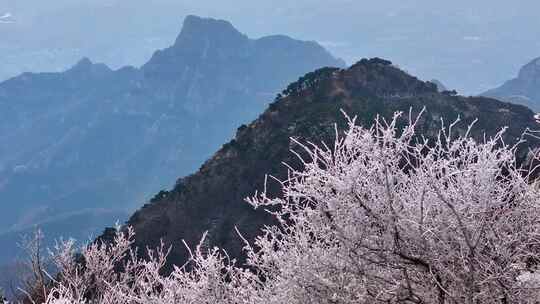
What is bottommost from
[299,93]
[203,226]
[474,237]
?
[203,226]

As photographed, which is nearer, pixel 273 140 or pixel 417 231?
Answer: pixel 417 231

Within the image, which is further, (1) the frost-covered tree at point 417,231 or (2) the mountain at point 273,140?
(2) the mountain at point 273,140

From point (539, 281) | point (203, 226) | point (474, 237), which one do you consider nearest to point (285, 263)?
point (474, 237)

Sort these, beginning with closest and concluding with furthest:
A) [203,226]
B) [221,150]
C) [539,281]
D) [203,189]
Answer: [539,281], [203,226], [203,189], [221,150]

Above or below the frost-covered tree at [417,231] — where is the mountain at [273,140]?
below

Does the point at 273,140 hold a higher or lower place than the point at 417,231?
lower

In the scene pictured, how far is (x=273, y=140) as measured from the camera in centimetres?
10856

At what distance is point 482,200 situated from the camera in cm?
808

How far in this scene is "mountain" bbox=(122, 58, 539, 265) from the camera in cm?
9662

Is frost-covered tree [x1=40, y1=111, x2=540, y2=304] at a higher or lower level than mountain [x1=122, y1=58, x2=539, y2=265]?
higher

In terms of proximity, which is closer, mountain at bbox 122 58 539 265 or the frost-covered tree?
the frost-covered tree

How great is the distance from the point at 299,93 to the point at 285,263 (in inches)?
4473

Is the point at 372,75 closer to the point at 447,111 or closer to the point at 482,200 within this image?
the point at 447,111

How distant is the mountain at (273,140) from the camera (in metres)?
96.6
